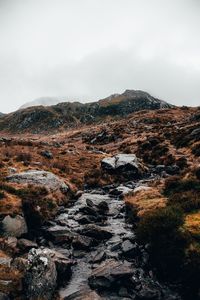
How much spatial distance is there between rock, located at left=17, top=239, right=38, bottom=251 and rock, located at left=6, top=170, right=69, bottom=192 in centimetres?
1068

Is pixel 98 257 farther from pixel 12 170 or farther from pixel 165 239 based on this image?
pixel 12 170

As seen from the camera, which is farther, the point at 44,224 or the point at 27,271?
the point at 44,224

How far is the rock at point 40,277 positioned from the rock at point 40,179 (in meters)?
14.8

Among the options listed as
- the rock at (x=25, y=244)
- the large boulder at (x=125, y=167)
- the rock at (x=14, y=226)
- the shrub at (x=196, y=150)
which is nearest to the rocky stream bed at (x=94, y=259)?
the rock at (x=25, y=244)

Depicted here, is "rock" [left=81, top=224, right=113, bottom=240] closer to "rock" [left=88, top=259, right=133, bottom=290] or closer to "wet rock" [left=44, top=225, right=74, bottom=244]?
"wet rock" [left=44, top=225, right=74, bottom=244]

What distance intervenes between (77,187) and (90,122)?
6305 inches

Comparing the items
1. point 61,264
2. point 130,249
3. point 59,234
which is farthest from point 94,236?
point 61,264

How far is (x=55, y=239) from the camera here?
80.5 feet

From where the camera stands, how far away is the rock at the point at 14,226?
23587 millimetres

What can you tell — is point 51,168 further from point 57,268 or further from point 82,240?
point 57,268

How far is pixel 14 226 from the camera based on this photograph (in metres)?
24.1

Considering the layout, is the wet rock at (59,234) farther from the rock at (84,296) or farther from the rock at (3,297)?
the rock at (3,297)

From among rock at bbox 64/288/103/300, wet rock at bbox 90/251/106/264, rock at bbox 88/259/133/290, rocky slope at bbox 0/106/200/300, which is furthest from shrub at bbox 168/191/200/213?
rock at bbox 64/288/103/300

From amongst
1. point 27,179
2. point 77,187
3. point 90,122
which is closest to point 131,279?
point 27,179
